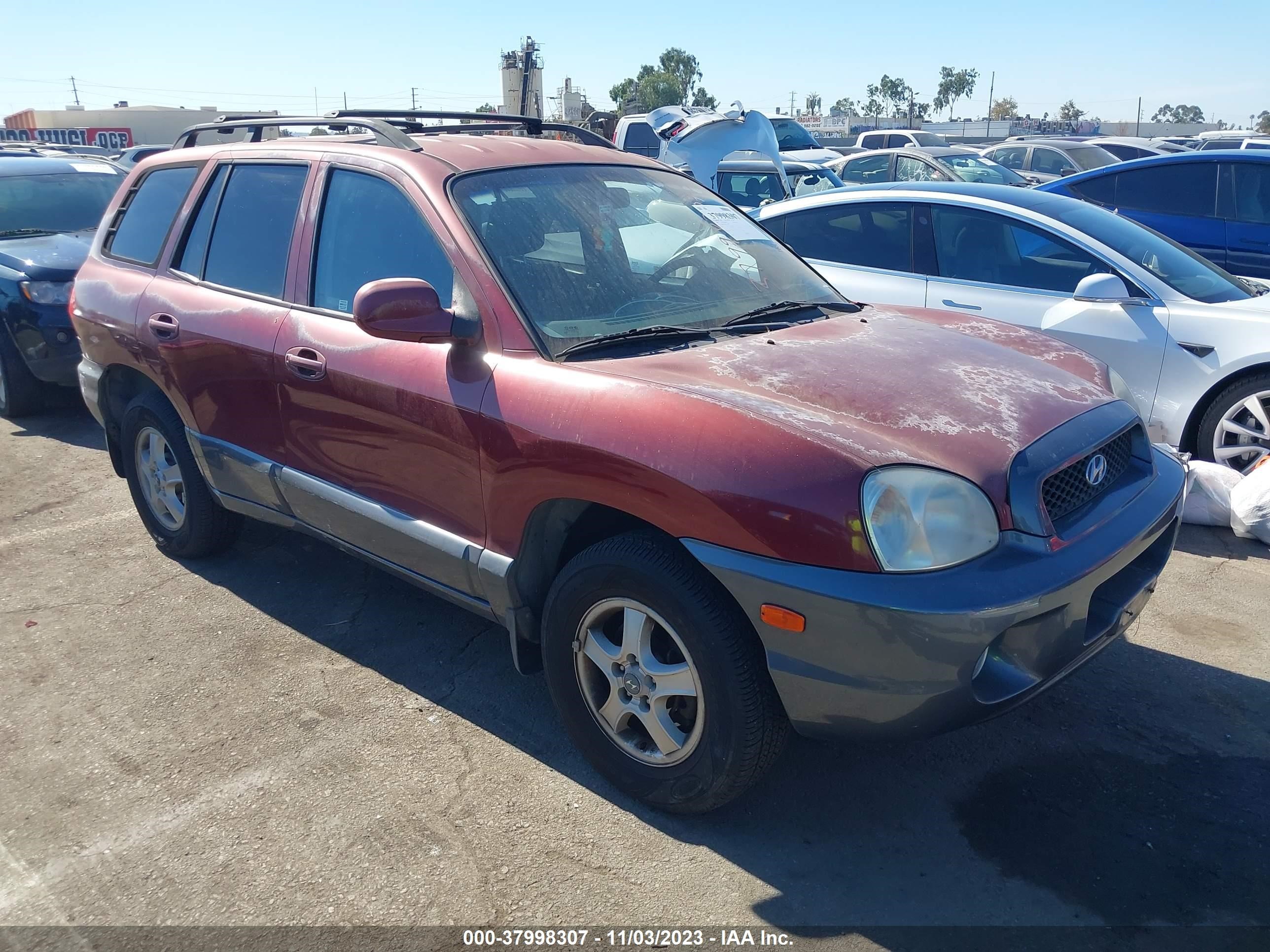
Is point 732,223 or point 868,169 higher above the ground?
point 868,169

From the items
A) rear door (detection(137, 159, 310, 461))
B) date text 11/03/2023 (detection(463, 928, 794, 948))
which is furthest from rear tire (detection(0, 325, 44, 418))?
date text 11/03/2023 (detection(463, 928, 794, 948))

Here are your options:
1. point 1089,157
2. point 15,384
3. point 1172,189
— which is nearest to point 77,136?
point 1089,157

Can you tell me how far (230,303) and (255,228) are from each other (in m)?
0.32

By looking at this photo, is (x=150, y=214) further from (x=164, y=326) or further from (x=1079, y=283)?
(x=1079, y=283)

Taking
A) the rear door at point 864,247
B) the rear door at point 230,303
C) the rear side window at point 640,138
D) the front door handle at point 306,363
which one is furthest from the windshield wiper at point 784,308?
the rear side window at point 640,138

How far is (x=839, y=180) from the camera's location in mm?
14578

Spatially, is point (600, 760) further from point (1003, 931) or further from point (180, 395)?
point (180, 395)

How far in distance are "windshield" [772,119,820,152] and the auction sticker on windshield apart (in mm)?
19009

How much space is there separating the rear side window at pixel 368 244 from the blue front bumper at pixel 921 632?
1407 mm

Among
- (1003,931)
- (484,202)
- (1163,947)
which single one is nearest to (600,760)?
(1003,931)

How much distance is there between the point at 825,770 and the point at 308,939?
1562 mm

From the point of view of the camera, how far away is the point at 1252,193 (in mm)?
7609

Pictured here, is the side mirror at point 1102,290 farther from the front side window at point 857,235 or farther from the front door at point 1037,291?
the front side window at point 857,235

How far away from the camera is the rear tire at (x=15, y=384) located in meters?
7.21
